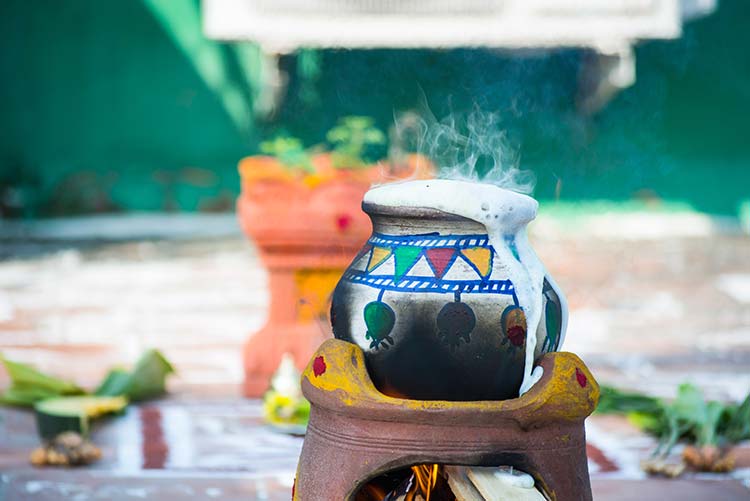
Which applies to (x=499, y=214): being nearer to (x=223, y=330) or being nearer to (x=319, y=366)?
(x=319, y=366)

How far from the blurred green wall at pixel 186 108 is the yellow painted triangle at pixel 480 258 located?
8.68 m

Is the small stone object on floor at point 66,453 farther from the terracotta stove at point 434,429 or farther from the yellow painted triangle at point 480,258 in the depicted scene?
the yellow painted triangle at point 480,258

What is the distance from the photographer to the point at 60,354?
518 centimetres

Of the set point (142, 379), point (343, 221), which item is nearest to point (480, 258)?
point (343, 221)

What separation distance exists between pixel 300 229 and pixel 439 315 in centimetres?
220

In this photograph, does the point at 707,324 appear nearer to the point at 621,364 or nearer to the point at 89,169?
the point at 621,364

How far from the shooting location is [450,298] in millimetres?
2080

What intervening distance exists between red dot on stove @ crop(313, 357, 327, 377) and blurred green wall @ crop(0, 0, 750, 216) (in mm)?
8702

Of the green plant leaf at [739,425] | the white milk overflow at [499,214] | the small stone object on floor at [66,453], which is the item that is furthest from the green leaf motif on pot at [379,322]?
the green plant leaf at [739,425]

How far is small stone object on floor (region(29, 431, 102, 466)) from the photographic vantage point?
11.1 feet

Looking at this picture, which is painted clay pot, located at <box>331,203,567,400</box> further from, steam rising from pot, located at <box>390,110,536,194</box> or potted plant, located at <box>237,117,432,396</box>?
potted plant, located at <box>237,117,432,396</box>

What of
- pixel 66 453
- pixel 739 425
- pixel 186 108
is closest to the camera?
pixel 66 453

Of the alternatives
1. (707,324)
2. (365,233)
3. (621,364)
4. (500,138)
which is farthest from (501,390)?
(707,324)

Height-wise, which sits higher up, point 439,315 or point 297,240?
point 439,315
